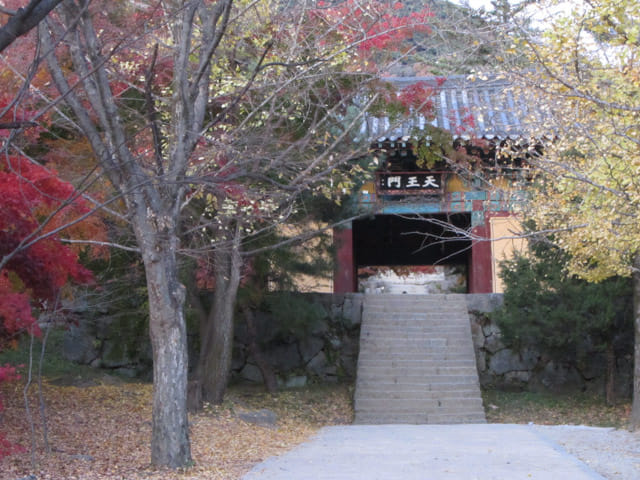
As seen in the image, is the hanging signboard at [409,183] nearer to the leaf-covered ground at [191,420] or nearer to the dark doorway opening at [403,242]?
the dark doorway opening at [403,242]

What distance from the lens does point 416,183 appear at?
1505 centimetres

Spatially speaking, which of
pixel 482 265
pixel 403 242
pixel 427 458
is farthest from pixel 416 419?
pixel 403 242

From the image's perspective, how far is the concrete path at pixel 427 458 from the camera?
615 cm

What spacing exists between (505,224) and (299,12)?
8534mm

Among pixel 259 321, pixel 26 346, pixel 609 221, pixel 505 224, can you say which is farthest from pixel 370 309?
pixel 609 221

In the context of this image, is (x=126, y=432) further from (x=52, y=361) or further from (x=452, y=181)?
(x=452, y=181)

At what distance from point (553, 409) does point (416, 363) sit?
108 inches

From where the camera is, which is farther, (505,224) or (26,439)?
(505,224)

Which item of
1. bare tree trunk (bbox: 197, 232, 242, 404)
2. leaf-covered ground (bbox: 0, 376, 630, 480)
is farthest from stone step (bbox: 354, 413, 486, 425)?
bare tree trunk (bbox: 197, 232, 242, 404)

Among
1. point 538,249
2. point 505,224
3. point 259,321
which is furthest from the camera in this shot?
point 505,224

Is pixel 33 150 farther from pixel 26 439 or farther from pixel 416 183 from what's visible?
pixel 416 183

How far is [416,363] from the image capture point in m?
13.0

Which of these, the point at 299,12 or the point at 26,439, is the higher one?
the point at 299,12

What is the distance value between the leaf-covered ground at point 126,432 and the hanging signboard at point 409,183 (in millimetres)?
5064
